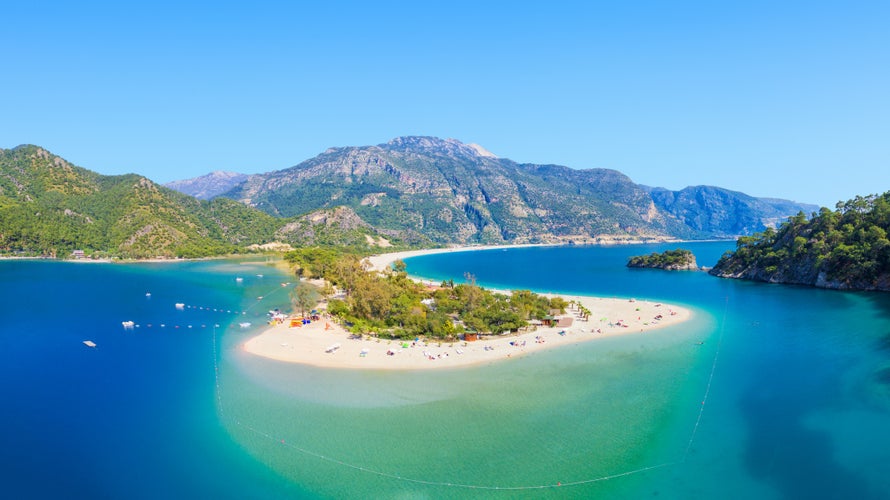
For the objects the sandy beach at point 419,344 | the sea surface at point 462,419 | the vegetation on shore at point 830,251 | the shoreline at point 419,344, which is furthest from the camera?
the vegetation on shore at point 830,251

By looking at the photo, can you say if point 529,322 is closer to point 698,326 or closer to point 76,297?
point 698,326

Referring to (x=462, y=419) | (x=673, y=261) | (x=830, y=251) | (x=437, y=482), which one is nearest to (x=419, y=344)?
(x=462, y=419)

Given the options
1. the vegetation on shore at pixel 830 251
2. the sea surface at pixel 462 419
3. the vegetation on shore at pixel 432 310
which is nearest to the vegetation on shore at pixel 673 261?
the vegetation on shore at pixel 830 251

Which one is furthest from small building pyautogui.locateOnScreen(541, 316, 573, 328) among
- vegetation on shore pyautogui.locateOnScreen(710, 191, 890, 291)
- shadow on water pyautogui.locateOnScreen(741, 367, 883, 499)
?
vegetation on shore pyautogui.locateOnScreen(710, 191, 890, 291)

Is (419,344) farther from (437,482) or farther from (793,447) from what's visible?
(793,447)

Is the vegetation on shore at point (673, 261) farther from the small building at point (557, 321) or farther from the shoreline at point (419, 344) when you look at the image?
the small building at point (557, 321)

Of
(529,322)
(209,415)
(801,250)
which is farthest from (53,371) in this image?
(801,250)
